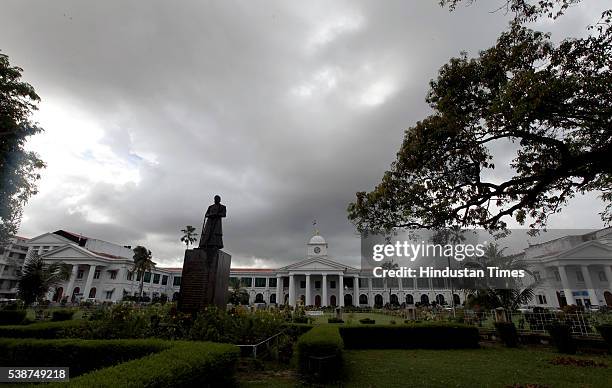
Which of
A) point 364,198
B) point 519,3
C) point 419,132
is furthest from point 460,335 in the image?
point 519,3

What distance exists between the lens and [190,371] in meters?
4.12

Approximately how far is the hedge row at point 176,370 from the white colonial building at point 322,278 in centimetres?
4743

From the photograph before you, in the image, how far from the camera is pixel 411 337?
509 inches

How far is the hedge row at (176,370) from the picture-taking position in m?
3.21

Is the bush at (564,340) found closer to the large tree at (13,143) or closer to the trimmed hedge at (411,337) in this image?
the trimmed hedge at (411,337)

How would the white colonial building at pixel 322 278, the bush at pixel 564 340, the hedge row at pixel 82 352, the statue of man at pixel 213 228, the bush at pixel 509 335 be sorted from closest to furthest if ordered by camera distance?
the hedge row at pixel 82 352 < the statue of man at pixel 213 228 < the bush at pixel 564 340 < the bush at pixel 509 335 < the white colonial building at pixel 322 278

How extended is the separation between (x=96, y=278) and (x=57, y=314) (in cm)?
3777

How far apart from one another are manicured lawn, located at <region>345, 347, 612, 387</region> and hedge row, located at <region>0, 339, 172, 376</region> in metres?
4.20

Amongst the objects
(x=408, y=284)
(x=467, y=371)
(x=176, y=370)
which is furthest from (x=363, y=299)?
(x=176, y=370)

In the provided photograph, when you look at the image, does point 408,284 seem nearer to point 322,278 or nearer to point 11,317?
point 322,278

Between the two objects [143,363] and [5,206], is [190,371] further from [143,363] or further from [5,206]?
→ [5,206]

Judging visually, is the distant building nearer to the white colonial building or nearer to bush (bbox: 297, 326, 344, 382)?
the white colonial building

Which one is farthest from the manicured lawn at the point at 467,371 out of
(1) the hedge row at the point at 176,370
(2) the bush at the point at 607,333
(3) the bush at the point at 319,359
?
(1) the hedge row at the point at 176,370

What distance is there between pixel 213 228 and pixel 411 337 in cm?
938
